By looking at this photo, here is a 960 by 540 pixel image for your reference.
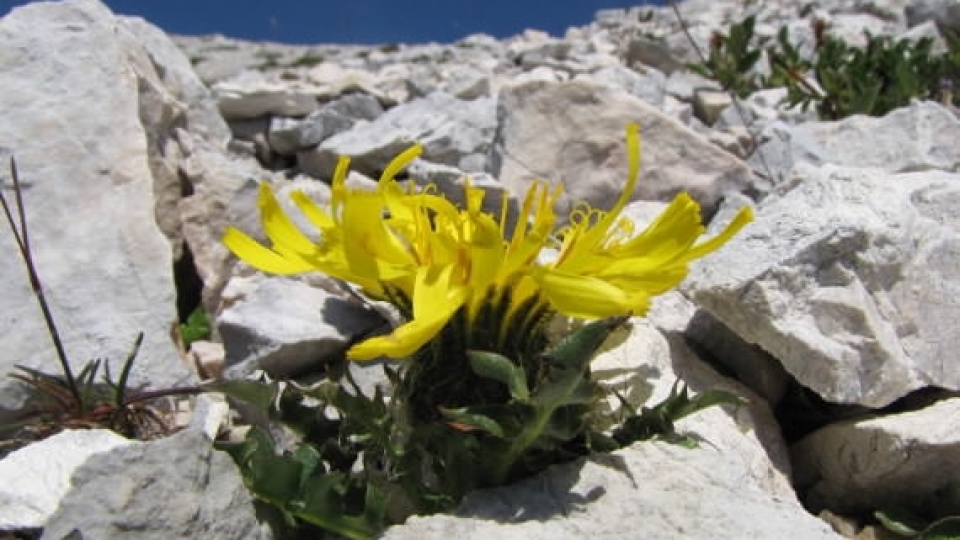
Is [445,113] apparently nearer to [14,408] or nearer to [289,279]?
[289,279]

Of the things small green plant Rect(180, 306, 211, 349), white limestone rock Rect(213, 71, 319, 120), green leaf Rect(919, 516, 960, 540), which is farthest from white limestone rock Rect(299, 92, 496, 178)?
green leaf Rect(919, 516, 960, 540)

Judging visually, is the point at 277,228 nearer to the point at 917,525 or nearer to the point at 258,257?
the point at 258,257

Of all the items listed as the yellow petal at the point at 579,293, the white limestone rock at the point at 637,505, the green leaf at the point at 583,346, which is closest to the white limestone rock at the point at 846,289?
the white limestone rock at the point at 637,505

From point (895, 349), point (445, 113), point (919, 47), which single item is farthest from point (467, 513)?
point (919, 47)

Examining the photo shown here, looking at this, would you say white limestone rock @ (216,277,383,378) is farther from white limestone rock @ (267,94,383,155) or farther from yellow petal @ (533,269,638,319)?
white limestone rock @ (267,94,383,155)

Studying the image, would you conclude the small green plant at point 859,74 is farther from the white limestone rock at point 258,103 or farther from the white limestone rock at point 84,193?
the white limestone rock at point 84,193

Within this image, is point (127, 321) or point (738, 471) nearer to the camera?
point (738, 471)

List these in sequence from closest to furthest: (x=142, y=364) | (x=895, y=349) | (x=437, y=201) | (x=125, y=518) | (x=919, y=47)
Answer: (x=125, y=518)
(x=437, y=201)
(x=895, y=349)
(x=142, y=364)
(x=919, y=47)
